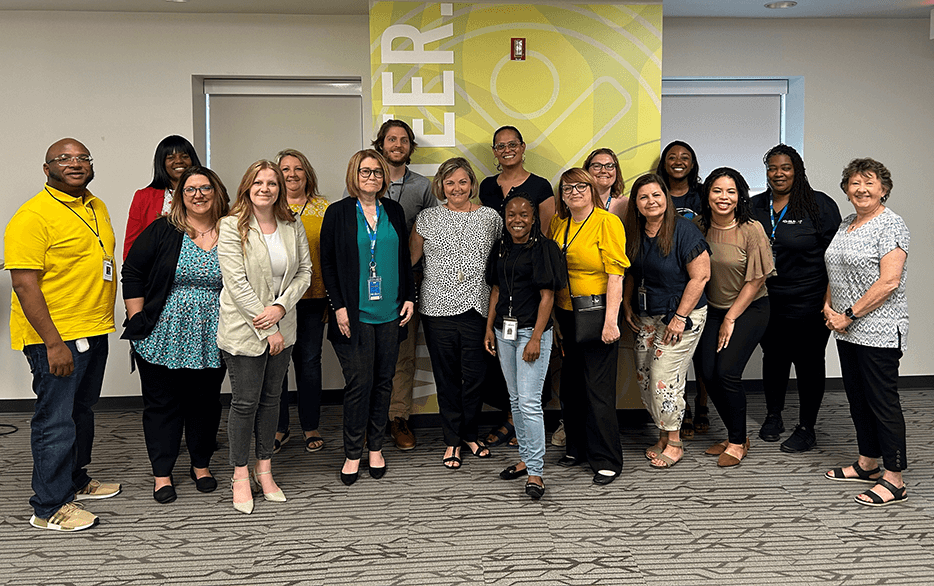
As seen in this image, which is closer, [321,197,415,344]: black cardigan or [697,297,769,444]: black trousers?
[321,197,415,344]: black cardigan

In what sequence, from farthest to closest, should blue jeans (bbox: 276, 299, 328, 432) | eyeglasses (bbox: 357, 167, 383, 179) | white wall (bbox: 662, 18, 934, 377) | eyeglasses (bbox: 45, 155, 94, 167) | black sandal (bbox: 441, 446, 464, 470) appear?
white wall (bbox: 662, 18, 934, 377)
blue jeans (bbox: 276, 299, 328, 432)
black sandal (bbox: 441, 446, 464, 470)
eyeglasses (bbox: 357, 167, 383, 179)
eyeglasses (bbox: 45, 155, 94, 167)

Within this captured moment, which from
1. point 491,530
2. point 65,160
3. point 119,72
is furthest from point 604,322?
point 119,72

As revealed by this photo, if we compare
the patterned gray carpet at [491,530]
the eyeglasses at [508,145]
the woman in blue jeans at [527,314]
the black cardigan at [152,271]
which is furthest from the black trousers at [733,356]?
the black cardigan at [152,271]

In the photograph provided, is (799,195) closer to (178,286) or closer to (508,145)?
(508,145)

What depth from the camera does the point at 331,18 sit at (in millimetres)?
5219

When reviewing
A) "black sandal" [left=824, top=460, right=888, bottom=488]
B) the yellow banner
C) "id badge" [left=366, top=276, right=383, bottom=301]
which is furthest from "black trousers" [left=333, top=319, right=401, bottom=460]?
"black sandal" [left=824, top=460, right=888, bottom=488]

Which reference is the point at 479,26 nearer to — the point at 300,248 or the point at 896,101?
the point at 300,248

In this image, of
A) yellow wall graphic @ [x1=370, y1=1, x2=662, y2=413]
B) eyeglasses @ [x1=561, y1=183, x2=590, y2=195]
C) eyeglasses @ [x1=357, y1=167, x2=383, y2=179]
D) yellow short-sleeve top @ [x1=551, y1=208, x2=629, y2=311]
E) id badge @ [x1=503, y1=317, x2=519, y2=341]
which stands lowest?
id badge @ [x1=503, y1=317, x2=519, y2=341]

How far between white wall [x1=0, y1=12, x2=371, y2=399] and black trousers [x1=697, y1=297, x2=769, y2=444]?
339cm

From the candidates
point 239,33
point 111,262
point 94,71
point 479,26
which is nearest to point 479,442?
point 111,262

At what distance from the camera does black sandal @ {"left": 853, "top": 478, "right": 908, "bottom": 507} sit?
3332 millimetres

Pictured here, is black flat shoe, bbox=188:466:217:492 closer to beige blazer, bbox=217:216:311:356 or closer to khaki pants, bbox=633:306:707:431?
beige blazer, bbox=217:216:311:356

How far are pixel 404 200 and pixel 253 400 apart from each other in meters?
1.61

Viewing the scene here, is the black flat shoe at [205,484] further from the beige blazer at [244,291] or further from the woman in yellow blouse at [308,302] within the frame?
the beige blazer at [244,291]
